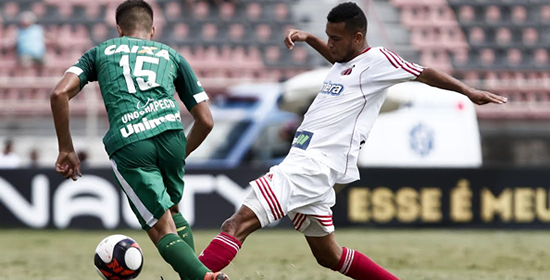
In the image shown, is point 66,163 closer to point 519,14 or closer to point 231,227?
point 231,227

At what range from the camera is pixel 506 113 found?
16109 millimetres

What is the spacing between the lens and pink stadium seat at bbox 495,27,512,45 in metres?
17.6

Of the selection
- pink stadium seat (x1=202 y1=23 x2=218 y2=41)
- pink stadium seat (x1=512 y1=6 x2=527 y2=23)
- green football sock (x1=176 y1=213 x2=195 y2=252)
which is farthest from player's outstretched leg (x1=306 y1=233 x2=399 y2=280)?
pink stadium seat (x1=512 y1=6 x2=527 y2=23)

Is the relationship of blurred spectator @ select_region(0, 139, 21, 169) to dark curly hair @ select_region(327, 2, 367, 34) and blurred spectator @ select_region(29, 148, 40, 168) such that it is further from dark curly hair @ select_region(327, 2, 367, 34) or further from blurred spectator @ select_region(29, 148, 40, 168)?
dark curly hair @ select_region(327, 2, 367, 34)

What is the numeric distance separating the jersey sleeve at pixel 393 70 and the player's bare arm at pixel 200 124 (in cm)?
106

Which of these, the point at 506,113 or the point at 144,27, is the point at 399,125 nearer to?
the point at 506,113

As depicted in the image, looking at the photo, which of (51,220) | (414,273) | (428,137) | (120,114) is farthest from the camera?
(428,137)

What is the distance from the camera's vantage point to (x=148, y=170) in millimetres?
4727

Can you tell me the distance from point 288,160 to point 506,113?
1190cm

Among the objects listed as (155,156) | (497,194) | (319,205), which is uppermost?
(155,156)

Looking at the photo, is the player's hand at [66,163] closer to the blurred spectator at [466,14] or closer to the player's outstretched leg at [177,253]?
the player's outstretched leg at [177,253]

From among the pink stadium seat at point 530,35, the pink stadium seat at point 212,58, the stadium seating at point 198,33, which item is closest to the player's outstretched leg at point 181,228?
the stadium seating at point 198,33

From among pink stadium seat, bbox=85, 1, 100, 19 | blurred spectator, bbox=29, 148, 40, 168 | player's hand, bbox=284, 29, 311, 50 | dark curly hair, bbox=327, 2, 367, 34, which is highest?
pink stadium seat, bbox=85, 1, 100, 19

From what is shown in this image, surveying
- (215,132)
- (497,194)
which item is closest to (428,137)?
(497,194)
